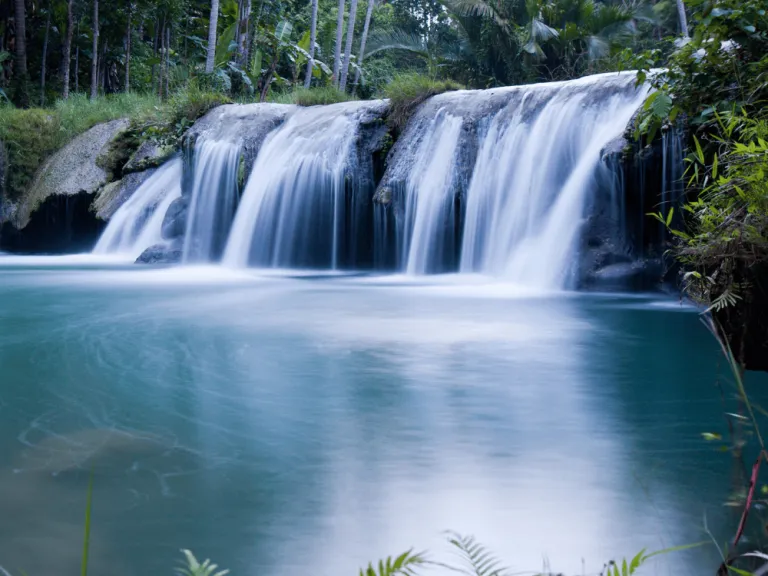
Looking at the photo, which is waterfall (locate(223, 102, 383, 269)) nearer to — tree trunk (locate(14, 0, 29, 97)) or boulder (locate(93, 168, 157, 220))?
boulder (locate(93, 168, 157, 220))

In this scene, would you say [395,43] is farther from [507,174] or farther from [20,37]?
[507,174]

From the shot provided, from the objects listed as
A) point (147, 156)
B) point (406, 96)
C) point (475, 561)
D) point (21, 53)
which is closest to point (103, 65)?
point (21, 53)

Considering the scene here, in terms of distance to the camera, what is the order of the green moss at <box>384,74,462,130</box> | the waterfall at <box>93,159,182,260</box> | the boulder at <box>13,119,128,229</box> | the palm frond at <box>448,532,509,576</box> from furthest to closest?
the boulder at <box>13,119,128,229</box> < the waterfall at <box>93,159,182,260</box> < the green moss at <box>384,74,462,130</box> < the palm frond at <box>448,532,509,576</box>

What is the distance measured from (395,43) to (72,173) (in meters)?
15.1

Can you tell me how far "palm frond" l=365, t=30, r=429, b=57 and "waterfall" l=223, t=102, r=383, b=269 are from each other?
15.9 meters

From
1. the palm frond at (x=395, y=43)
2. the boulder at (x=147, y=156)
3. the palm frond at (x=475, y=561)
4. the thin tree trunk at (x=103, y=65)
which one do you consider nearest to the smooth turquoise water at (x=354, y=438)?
the palm frond at (x=475, y=561)

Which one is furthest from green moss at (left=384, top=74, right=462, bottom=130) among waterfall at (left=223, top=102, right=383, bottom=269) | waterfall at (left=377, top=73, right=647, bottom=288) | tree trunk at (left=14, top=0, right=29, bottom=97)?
tree trunk at (left=14, top=0, right=29, bottom=97)

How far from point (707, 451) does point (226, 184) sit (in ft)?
34.7

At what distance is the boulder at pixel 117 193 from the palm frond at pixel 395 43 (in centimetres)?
1439

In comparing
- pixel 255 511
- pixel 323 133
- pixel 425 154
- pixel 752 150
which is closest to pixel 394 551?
pixel 255 511

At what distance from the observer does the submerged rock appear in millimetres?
12445

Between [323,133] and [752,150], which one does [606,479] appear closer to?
[752,150]

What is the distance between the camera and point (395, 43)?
28.0m

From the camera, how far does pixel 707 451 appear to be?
10.5 feet
